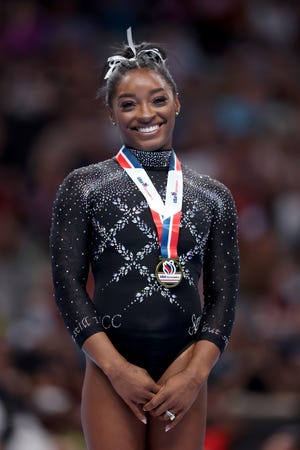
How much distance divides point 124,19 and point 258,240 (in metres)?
2.72

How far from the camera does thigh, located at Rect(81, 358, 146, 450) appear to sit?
9.44 feet

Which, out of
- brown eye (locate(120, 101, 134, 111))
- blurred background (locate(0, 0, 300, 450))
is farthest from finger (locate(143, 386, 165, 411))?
blurred background (locate(0, 0, 300, 450))

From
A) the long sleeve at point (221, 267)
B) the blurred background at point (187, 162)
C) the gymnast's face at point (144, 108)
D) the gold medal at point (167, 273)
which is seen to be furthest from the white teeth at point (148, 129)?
the blurred background at point (187, 162)

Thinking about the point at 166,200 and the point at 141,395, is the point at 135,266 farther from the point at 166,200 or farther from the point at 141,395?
the point at 141,395

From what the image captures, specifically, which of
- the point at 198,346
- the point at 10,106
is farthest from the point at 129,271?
the point at 10,106

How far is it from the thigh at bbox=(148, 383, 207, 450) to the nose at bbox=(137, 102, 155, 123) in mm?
838

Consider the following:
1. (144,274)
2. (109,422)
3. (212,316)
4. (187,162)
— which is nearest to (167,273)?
(144,274)

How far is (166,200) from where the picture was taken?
3006mm

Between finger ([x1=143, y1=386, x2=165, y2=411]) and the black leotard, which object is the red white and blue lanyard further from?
finger ([x1=143, y1=386, x2=165, y2=411])

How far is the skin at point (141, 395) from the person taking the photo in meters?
2.83

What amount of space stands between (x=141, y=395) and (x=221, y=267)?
0.50m

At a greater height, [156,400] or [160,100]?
[160,100]

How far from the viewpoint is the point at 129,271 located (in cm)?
293

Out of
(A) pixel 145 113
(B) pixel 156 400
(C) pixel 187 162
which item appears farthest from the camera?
(C) pixel 187 162
